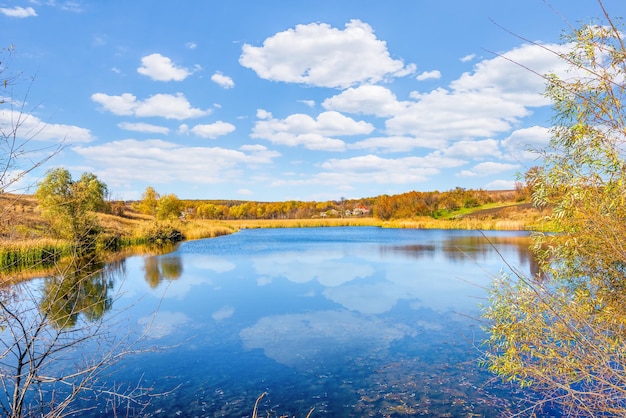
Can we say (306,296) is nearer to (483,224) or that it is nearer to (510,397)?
(510,397)

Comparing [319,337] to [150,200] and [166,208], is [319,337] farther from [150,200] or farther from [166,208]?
[150,200]

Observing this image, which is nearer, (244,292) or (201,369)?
(201,369)

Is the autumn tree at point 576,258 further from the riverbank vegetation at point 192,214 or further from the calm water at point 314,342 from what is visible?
the riverbank vegetation at point 192,214

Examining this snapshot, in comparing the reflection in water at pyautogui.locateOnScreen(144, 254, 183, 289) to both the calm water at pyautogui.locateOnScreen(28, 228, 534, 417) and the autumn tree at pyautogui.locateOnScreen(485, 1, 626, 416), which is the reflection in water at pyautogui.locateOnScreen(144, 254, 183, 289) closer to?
the calm water at pyautogui.locateOnScreen(28, 228, 534, 417)

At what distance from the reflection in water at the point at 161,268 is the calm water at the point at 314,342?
0.19m

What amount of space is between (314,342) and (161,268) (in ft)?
43.2

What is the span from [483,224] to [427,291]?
3169 centimetres

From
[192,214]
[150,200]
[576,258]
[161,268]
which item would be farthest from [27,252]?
[192,214]

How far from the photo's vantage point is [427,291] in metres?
14.2

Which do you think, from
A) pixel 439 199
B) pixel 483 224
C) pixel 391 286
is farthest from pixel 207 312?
pixel 439 199

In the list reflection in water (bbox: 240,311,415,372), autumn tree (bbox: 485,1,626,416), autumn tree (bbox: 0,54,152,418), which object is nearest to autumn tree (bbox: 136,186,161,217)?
autumn tree (bbox: 0,54,152,418)

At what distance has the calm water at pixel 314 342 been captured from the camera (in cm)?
623

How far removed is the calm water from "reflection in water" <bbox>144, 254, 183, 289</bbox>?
0.19 m

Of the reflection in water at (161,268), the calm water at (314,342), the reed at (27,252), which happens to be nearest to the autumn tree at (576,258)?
the calm water at (314,342)
